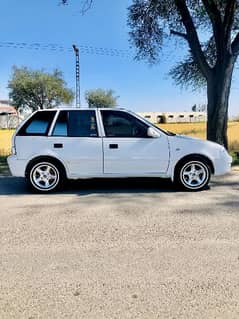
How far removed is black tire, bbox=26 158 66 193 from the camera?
696 cm

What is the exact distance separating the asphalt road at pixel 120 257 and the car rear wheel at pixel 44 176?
53 centimetres

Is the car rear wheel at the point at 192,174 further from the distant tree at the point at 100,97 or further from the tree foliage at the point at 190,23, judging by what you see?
the distant tree at the point at 100,97

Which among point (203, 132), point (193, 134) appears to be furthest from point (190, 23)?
point (203, 132)

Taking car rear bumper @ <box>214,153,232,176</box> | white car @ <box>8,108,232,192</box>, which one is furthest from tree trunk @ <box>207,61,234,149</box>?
white car @ <box>8,108,232,192</box>

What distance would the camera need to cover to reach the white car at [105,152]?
6.94 m

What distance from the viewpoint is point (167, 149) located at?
695 cm

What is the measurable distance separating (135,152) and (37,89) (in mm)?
66001

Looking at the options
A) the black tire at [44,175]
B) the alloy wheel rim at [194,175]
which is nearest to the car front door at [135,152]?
the alloy wheel rim at [194,175]

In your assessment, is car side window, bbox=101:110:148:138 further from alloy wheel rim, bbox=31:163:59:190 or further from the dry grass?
the dry grass

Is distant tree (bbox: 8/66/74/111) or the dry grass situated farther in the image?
distant tree (bbox: 8/66/74/111)

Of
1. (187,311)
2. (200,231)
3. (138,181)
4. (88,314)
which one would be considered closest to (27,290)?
(88,314)

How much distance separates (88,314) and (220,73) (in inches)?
391

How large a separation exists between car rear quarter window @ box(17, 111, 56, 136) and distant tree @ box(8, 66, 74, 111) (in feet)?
203

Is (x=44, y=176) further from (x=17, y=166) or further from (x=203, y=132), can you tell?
(x=203, y=132)
